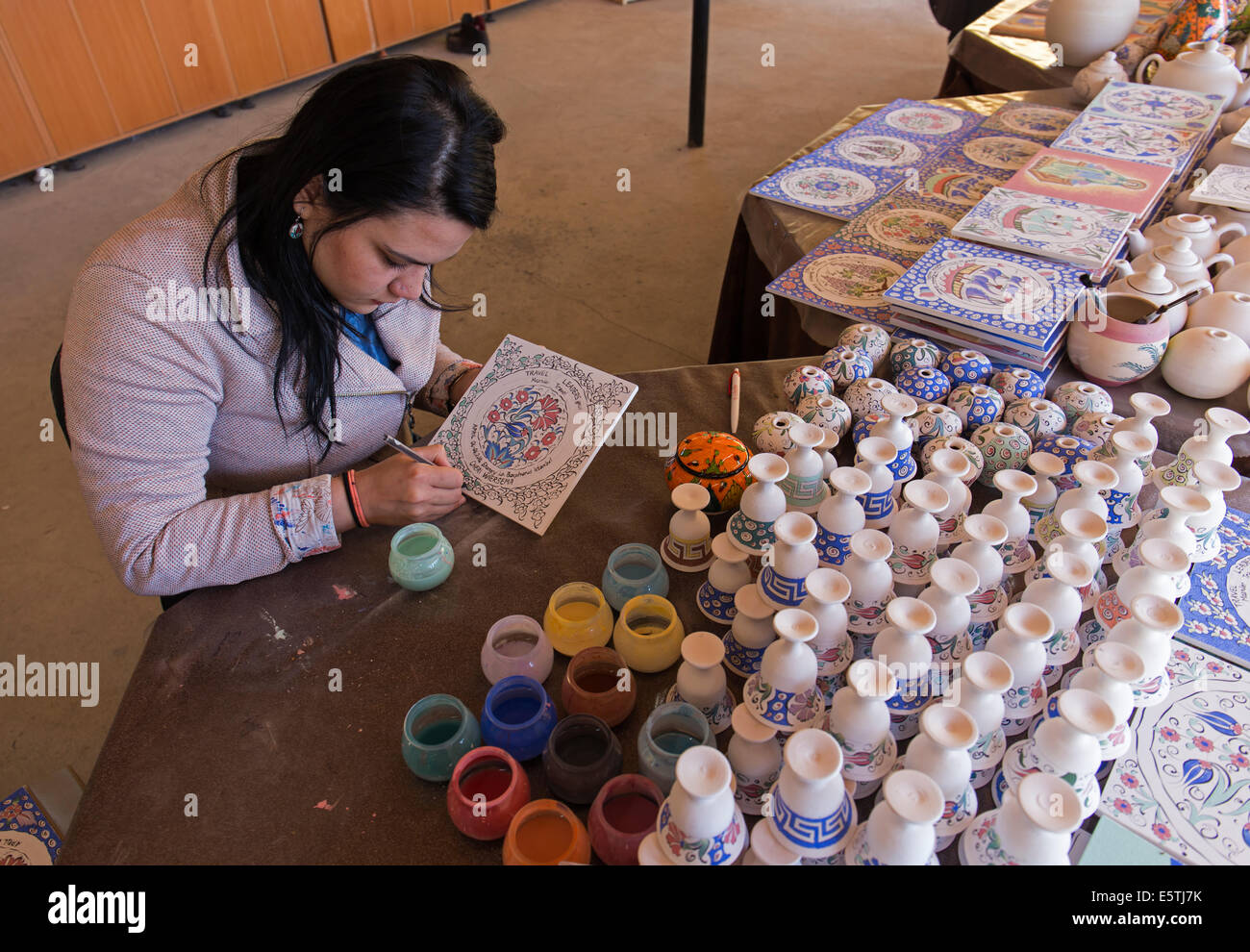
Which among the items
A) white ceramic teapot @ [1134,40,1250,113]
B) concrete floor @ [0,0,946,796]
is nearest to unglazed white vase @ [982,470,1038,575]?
white ceramic teapot @ [1134,40,1250,113]

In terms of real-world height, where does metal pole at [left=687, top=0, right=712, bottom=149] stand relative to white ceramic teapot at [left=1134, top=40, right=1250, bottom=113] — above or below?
below

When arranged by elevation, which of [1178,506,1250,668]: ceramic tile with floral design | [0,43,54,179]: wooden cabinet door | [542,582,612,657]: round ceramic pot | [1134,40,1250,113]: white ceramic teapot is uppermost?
[1134,40,1250,113]: white ceramic teapot

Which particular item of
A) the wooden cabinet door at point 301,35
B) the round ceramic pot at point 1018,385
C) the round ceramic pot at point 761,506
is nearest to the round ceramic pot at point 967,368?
the round ceramic pot at point 1018,385

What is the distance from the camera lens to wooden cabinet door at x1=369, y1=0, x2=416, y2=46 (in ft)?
15.5

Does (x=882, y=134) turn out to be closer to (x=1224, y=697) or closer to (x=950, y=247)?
(x=950, y=247)

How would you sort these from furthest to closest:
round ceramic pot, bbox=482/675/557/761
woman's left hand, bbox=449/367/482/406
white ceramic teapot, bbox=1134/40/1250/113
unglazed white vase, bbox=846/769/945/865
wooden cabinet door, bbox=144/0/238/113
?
wooden cabinet door, bbox=144/0/238/113 → white ceramic teapot, bbox=1134/40/1250/113 → woman's left hand, bbox=449/367/482/406 → round ceramic pot, bbox=482/675/557/761 → unglazed white vase, bbox=846/769/945/865

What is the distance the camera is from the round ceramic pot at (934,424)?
118cm

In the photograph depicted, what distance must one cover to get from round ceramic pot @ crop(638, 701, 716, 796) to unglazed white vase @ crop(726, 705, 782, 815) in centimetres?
3

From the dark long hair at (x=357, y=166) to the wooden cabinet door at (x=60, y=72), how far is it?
131 inches

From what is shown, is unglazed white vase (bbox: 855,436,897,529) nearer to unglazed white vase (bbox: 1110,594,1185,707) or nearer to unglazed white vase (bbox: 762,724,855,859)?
unglazed white vase (bbox: 1110,594,1185,707)

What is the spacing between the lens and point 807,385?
1272mm

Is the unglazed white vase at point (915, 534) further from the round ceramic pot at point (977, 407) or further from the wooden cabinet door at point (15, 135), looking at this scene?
the wooden cabinet door at point (15, 135)

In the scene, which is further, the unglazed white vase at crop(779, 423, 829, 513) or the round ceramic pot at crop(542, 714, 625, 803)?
the unglazed white vase at crop(779, 423, 829, 513)

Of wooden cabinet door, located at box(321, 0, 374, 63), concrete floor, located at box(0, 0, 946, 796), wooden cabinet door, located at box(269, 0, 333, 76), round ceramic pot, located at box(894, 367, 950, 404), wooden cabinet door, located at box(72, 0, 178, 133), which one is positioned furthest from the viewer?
wooden cabinet door, located at box(321, 0, 374, 63)
